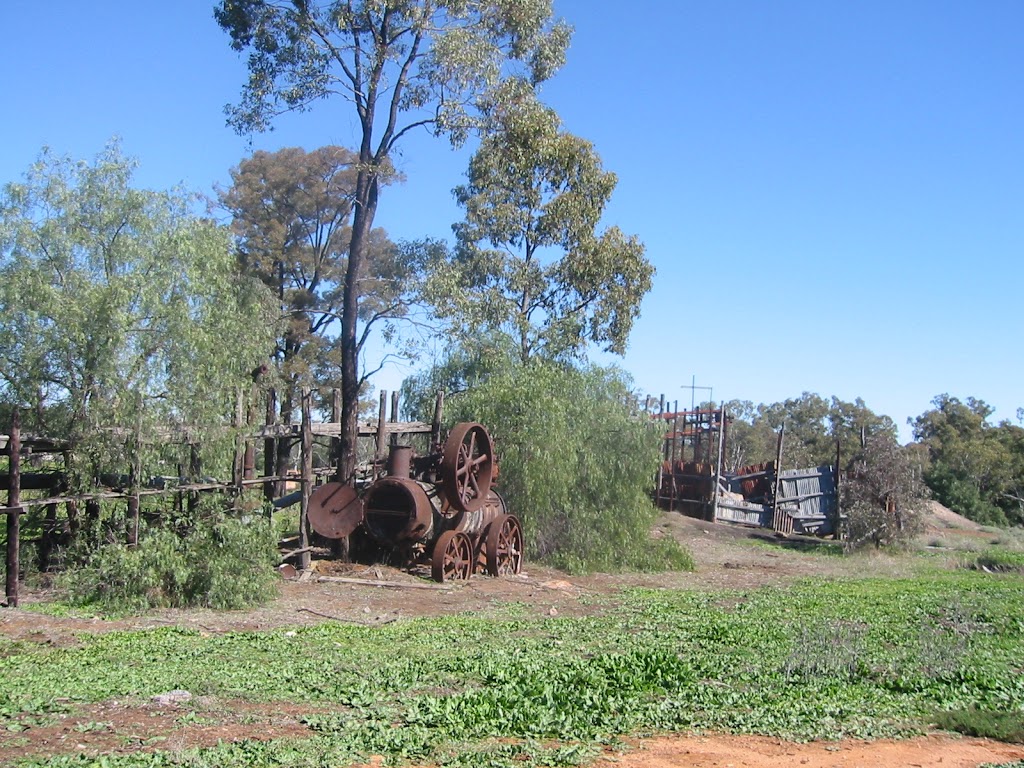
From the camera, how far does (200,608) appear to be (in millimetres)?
12836

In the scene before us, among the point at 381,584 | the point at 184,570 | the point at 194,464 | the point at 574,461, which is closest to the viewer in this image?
the point at 184,570

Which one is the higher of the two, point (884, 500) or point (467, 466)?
point (467, 466)

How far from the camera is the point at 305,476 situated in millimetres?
16344

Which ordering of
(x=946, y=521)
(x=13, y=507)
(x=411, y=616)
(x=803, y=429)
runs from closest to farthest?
(x=13, y=507) < (x=411, y=616) < (x=946, y=521) < (x=803, y=429)

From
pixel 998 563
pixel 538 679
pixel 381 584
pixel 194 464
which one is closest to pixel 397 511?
pixel 381 584

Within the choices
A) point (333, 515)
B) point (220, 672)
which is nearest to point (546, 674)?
Answer: point (220, 672)

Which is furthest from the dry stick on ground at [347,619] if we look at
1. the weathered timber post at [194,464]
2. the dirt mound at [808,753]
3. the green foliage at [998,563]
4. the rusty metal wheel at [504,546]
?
the green foliage at [998,563]

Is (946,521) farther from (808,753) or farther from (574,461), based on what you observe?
(808,753)

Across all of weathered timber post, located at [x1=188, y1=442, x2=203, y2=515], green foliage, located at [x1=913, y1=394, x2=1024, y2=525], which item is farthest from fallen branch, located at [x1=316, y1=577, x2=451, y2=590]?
green foliage, located at [x1=913, y1=394, x2=1024, y2=525]

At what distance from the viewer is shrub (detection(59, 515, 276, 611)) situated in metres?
12.5

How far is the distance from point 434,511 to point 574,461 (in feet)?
12.4

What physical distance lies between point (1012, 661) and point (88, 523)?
11.8 metres

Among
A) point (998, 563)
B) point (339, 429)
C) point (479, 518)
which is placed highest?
point (339, 429)

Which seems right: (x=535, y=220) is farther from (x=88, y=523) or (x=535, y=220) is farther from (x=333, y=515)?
(x=88, y=523)
